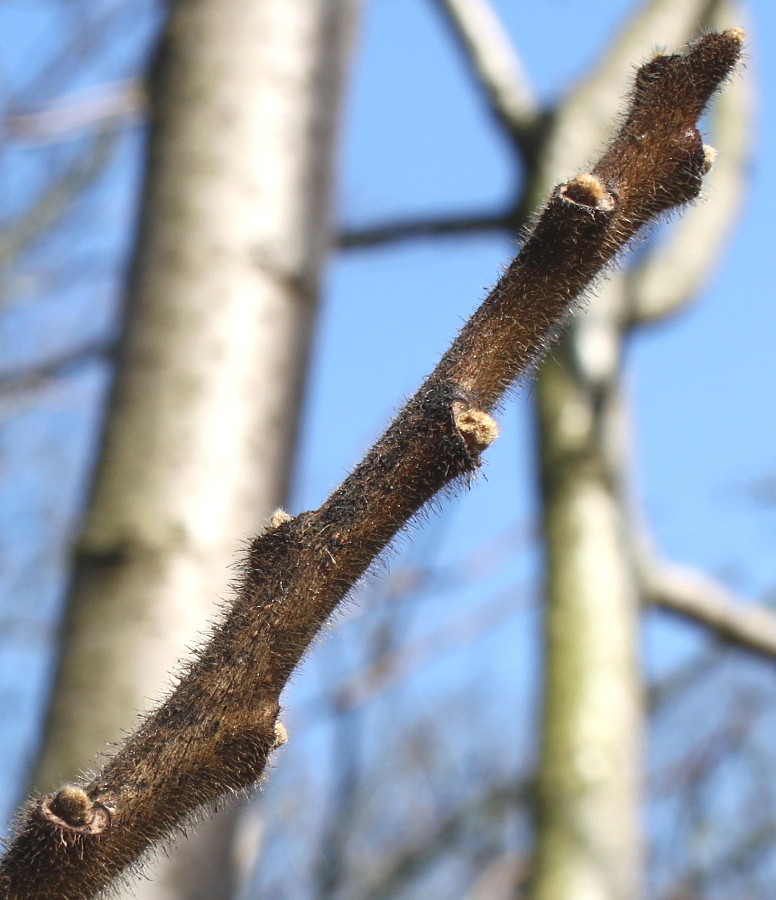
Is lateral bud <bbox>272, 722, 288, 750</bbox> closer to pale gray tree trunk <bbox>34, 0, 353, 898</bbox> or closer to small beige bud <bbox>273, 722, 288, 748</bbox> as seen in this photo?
small beige bud <bbox>273, 722, 288, 748</bbox>

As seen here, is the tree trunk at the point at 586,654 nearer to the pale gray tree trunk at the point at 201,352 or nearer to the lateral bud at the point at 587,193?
the pale gray tree trunk at the point at 201,352

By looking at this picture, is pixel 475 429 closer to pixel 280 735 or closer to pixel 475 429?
pixel 475 429

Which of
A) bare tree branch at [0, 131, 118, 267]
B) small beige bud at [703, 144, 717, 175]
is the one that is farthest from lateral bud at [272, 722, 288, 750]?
bare tree branch at [0, 131, 118, 267]

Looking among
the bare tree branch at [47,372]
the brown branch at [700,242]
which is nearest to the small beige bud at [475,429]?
the bare tree branch at [47,372]

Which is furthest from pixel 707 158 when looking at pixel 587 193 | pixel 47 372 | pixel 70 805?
pixel 47 372

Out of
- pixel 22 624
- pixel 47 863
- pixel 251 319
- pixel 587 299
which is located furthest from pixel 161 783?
pixel 22 624

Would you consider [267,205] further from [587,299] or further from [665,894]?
[665,894]

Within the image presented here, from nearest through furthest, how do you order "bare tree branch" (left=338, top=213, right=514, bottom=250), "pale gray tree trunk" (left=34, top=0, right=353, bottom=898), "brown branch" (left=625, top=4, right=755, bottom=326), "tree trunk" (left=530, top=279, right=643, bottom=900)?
"pale gray tree trunk" (left=34, top=0, right=353, bottom=898)
"tree trunk" (left=530, top=279, right=643, bottom=900)
"bare tree branch" (left=338, top=213, right=514, bottom=250)
"brown branch" (left=625, top=4, right=755, bottom=326)
